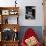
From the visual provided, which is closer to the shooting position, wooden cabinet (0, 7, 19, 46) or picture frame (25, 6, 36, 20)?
wooden cabinet (0, 7, 19, 46)

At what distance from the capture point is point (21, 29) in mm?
5004

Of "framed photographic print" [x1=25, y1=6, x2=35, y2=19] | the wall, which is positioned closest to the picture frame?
"framed photographic print" [x1=25, y1=6, x2=35, y2=19]

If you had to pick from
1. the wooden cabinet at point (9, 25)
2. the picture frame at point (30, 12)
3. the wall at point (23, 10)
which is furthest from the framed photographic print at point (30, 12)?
the wooden cabinet at point (9, 25)

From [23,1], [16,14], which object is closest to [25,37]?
[16,14]

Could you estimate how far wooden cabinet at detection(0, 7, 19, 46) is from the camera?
16.0 ft

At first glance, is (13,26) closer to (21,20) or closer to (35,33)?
(21,20)

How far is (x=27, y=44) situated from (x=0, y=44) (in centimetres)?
91

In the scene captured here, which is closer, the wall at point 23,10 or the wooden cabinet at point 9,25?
the wooden cabinet at point 9,25

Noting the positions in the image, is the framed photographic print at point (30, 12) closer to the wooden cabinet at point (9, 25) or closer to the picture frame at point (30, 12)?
the picture frame at point (30, 12)

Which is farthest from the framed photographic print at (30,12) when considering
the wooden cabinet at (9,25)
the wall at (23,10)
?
the wooden cabinet at (9,25)

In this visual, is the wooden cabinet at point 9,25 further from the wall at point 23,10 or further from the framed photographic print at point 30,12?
the framed photographic print at point 30,12

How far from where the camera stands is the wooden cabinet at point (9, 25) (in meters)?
4.88

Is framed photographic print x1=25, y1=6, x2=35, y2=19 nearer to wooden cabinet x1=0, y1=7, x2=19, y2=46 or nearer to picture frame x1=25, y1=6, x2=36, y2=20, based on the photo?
picture frame x1=25, y1=6, x2=36, y2=20

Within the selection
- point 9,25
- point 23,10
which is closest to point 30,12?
point 23,10
